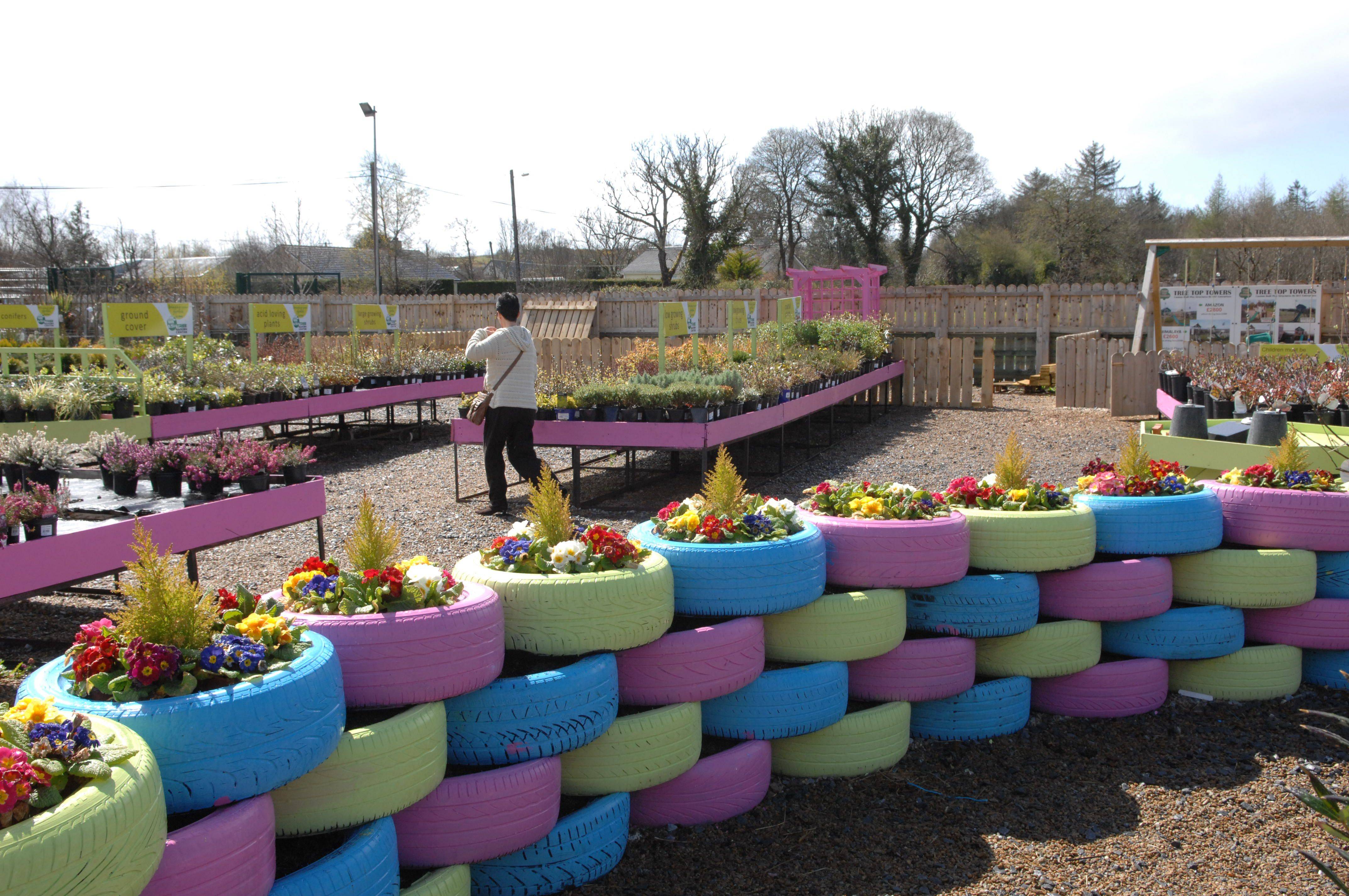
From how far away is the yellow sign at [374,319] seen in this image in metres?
13.6

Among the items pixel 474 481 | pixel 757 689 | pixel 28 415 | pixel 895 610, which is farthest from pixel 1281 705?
pixel 28 415

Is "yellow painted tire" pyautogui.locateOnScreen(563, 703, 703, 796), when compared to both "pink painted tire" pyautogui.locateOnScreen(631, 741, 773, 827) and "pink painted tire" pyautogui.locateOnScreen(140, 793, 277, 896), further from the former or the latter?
"pink painted tire" pyautogui.locateOnScreen(140, 793, 277, 896)

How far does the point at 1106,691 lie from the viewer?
412 cm

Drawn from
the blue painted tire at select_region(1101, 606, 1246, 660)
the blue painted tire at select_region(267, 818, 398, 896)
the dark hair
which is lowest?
the blue painted tire at select_region(1101, 606, 1246, 660)

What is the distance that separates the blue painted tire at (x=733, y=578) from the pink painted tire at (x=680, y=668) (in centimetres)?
12

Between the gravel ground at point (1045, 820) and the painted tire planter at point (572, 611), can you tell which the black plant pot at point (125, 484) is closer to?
the gravel ground at point (1045, 820)

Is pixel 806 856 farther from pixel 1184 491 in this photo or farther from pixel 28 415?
pixel 28 415

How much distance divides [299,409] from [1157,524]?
366 inches

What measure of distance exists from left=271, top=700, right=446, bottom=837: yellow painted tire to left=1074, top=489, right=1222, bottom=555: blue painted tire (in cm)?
298

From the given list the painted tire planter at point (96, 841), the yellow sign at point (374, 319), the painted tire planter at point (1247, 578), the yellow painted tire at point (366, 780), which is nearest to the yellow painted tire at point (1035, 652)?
the painted tire planter at point (1247, 578)

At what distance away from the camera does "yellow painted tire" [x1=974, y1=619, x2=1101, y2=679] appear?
3.96 m

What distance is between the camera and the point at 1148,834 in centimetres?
318

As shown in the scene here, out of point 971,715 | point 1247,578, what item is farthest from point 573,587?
point 1247,578

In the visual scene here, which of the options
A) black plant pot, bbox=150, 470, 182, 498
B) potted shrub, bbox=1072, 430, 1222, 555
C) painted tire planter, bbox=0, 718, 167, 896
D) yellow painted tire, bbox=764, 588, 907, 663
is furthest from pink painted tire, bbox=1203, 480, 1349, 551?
black plant pot, bbox=150, 470, 182, 498
